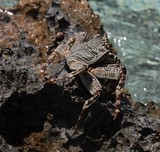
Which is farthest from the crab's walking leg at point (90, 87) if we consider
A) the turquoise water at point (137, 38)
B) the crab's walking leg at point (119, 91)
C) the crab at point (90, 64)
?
the turquoise water at point (137, 38)

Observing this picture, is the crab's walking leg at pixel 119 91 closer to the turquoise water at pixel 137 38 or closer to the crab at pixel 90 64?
the crab at pixel 90 64

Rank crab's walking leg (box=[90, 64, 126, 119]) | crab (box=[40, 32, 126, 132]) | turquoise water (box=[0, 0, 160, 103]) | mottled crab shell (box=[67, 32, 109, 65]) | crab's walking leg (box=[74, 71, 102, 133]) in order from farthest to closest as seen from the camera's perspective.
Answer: turquoise water (box=[0, 0, 160, 103])
mottled crab shell (box=[67, 32, 109, 65])
crab's walking leg (box=[90, 64, 126, 119])
crab (box=[40, 32, 126, 132])
crab's walking leg (box=[74, 71, 102, 133])

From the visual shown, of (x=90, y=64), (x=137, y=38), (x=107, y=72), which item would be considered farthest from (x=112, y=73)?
(x=137, y=38)

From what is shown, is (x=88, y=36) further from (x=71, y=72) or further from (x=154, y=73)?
(x=154, y=73)

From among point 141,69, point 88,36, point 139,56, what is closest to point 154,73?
point 141,69

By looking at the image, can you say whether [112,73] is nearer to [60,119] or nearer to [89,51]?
[89,51]

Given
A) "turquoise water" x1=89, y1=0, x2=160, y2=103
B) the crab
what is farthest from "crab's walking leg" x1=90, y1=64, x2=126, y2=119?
"turquoise water" x1=89, y1=0, x2=160, y2=103

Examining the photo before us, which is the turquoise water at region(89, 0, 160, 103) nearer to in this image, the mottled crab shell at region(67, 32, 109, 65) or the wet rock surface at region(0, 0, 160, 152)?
the mottled crab shell at region(67, 32, 109, 65)
